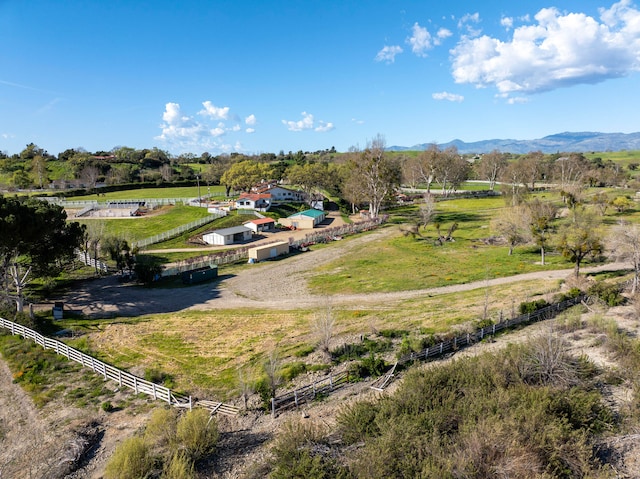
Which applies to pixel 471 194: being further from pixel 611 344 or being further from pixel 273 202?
pixel 611 344

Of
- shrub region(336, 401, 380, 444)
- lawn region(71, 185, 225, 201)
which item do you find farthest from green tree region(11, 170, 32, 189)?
shrub region(336, 401, 380, 444)

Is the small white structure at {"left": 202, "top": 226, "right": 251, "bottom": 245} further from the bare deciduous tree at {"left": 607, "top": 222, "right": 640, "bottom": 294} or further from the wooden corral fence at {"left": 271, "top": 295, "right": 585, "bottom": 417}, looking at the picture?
the bare deciduous tree at {"left": 607, "top": 222, "right": 640, "bottom": 294}

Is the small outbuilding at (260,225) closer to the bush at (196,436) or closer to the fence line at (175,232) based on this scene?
the fence line at (175,232)

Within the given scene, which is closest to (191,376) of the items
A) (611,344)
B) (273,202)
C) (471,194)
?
(611,344)

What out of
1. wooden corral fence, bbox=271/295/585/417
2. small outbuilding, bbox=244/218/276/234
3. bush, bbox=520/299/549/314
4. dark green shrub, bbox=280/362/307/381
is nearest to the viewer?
wooden corral fence, bbox=271/295/585/417

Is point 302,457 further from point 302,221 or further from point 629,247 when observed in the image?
point 302,221

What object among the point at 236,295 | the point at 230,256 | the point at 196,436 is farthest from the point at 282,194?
the point at 196,436

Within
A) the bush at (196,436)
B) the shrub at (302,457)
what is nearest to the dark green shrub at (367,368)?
the shrub at (302,457)
